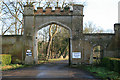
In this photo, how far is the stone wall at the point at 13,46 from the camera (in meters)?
16.0

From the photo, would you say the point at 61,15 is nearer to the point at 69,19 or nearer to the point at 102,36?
the point at 69,19

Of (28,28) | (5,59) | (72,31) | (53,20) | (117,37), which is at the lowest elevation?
(5,59)

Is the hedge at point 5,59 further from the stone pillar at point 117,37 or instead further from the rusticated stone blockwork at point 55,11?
the stone pillar at point 117,37

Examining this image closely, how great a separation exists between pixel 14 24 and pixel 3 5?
3.68 metres

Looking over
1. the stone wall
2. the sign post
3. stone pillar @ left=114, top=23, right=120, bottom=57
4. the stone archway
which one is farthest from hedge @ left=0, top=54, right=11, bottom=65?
stone pillar @ left=114, top=23, right=120, bottom=57

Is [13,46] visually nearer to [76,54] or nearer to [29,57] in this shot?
[29,57]

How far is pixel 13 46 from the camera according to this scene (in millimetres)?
16156

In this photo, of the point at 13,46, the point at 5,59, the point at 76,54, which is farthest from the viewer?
the point at 13,46

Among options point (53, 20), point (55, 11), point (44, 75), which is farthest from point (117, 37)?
point (44, 75)

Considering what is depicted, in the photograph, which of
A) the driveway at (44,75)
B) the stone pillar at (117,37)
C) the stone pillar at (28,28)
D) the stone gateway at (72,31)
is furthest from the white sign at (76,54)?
the stone pillar at (28,28)

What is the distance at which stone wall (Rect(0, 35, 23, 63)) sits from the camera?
1596 centimetres

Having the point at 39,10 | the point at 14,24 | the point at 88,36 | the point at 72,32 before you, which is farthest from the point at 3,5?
the point at 88,36

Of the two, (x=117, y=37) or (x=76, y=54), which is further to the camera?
(x=117, y=37)

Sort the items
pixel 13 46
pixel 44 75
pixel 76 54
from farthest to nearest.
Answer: pixel 13 46 → pixel 76 54 → pixel 44 75
